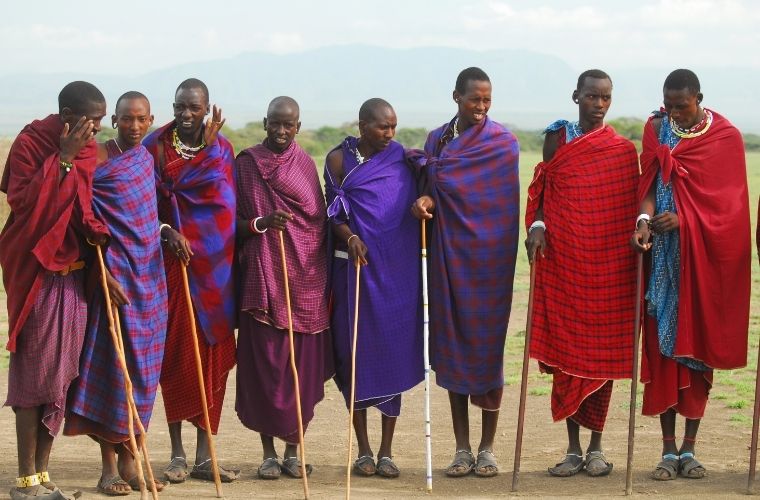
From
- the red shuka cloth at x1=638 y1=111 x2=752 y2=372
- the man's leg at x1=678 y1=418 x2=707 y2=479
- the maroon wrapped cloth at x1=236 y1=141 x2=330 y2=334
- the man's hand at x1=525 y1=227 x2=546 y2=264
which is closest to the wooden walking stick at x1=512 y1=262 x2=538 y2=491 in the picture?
the man's hand at x1=525 y1=227 x2=546 y2=264

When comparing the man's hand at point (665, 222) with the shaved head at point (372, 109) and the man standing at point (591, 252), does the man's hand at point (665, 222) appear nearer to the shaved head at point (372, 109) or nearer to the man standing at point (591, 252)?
the man standing at point (591, 252)

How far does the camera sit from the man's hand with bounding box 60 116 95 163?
677 centimetres

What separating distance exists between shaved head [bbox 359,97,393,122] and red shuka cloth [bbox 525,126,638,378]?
117 centimetres

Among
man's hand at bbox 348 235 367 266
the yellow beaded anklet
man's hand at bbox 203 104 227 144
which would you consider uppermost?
man's hand at bbox 203 104 227 144

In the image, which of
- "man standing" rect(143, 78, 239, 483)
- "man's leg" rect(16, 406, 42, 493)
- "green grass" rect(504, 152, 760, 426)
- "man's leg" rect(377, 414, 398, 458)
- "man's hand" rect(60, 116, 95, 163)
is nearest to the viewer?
"man's hand" rect(60, 116, 95, 163)

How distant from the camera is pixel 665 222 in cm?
748

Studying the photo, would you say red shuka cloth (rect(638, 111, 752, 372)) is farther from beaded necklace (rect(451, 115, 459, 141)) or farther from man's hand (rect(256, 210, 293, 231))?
man's hand (rect(256, 210, 293, 231))

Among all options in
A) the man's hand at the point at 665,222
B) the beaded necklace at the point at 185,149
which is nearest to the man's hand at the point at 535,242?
the man's hand at the point at 665,222

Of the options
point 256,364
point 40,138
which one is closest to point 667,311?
point 256,364

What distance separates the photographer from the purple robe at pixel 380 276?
789 cm

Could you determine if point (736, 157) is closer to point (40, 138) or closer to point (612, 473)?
point (612, 473)

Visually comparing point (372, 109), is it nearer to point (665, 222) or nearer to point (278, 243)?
point (278, 243)

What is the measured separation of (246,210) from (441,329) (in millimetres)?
1502

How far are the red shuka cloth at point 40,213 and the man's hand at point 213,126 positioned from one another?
83 cm
